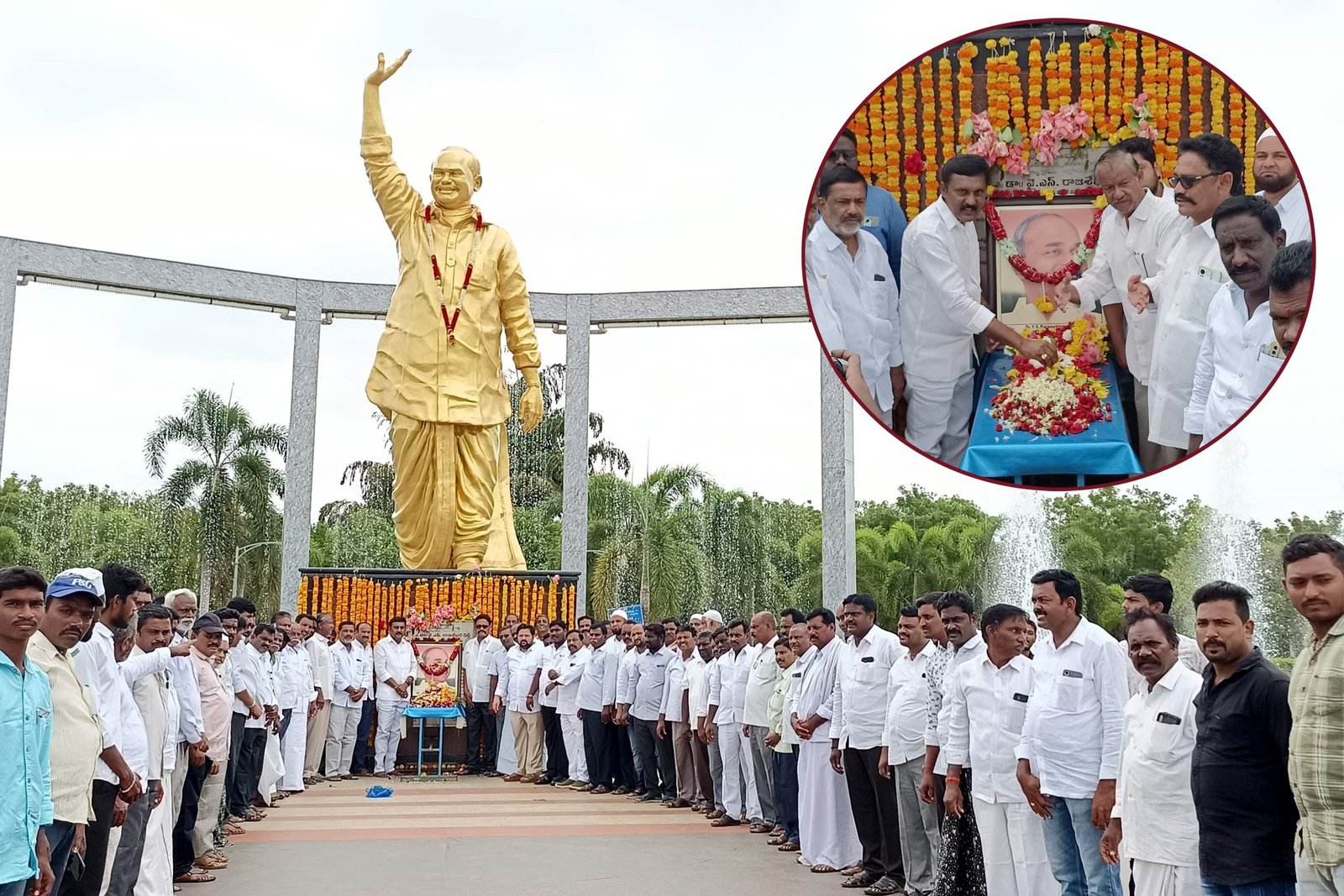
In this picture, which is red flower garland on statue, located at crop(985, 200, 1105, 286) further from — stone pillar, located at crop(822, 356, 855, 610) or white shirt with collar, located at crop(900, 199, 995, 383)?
stone pillar, located at crop(822, 356, 855, 610)

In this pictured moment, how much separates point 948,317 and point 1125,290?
42 cm

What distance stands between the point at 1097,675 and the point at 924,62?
262 cm

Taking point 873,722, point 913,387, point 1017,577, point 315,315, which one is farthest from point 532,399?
point 1017,577

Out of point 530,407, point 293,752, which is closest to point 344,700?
point 293,752

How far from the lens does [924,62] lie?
3197 mm

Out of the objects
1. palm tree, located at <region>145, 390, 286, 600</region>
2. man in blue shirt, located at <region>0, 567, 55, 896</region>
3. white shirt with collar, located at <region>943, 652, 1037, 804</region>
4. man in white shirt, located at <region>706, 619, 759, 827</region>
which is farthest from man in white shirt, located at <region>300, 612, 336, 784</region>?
palm tree, located at <region>145, 390, 286, 600</region>

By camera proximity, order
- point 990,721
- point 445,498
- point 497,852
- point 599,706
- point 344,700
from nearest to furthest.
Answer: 1. point 990,721
2. point 497,852
3. point 599,706
4. point 344,700
5. point 445,498

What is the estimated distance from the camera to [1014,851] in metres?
5.32

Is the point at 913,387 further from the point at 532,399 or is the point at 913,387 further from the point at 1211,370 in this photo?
the point at 532,399

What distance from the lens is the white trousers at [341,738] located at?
1286 cm

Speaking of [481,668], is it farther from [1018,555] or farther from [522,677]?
[1018,555]

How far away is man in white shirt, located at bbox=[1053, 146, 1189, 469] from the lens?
3145 mm

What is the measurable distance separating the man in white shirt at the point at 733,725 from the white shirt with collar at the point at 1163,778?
17.1ft

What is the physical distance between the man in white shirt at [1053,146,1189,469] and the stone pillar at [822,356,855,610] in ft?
44.3
